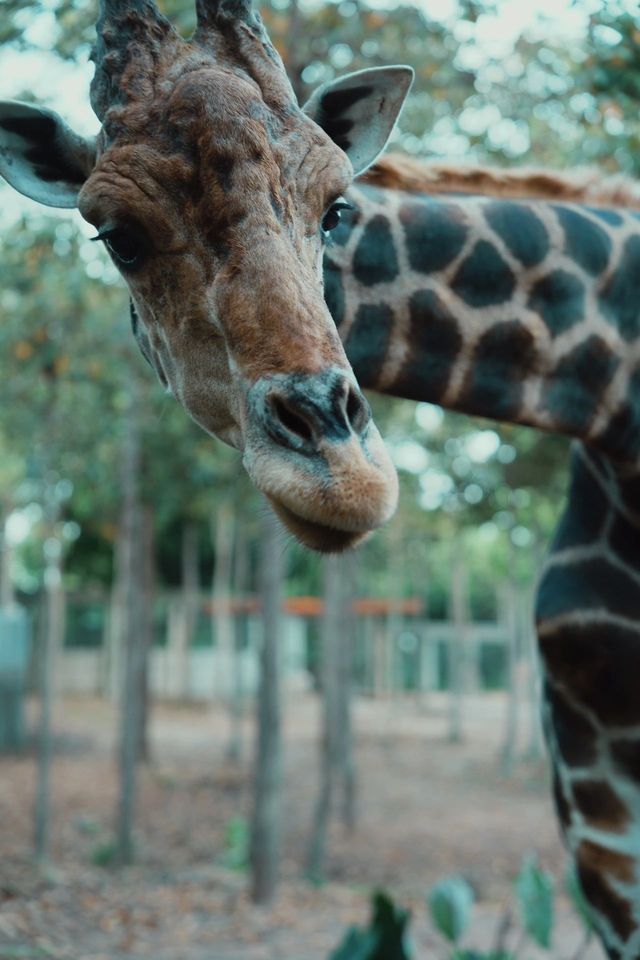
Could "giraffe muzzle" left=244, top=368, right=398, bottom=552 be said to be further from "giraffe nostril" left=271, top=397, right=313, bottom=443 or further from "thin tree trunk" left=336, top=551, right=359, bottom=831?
"thin tree trunk" left=336, top=551, right=359, bottom=831

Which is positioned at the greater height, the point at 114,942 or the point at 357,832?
the point at 114,942

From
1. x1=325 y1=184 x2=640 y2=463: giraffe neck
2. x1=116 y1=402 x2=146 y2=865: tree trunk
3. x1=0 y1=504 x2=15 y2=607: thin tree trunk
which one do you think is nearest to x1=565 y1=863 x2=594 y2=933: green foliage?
x1=325 y1=184 x2=640 y2=463: giraffe neck

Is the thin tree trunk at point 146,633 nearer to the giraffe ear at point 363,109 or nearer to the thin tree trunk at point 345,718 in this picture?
A: the thin tree trunk at point 345,718

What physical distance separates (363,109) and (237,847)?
11377 mm

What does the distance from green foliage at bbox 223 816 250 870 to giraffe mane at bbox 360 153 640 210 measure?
1035cm

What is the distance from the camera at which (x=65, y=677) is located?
39.7 m

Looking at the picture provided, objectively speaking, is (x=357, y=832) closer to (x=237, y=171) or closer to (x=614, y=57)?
(x=614, y=57)

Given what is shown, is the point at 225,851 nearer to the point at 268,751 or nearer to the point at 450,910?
the point at 268,751

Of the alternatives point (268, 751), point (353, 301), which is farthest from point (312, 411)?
point (268, 751)

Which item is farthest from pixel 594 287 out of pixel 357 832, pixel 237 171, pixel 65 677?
pixel 65 677

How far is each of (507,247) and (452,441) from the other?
41.5ft

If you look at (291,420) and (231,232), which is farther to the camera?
(231,232)

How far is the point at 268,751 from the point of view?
10.4 metres

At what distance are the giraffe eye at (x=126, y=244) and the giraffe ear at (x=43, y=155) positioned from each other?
0.38 meters
